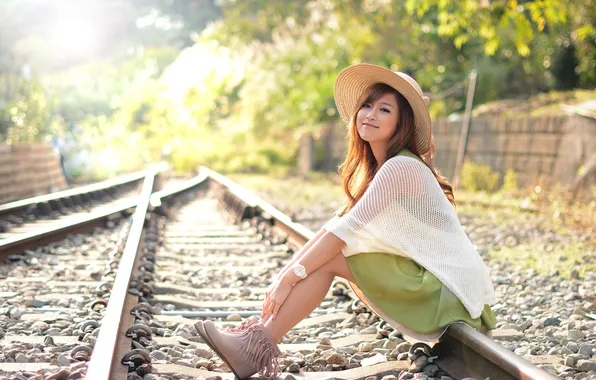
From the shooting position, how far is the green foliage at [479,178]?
32.9 ft

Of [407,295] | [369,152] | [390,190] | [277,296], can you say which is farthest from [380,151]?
[277,296]

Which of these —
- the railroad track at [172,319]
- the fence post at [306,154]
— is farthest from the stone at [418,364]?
the fence post at [306,154]

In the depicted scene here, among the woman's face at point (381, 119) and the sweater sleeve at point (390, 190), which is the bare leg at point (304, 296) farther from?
the woman's face at point (381, 119)

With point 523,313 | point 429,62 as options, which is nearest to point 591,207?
point 523,313

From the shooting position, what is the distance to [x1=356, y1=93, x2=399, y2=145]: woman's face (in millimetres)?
2709

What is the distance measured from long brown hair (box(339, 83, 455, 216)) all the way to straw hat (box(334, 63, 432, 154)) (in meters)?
0.03

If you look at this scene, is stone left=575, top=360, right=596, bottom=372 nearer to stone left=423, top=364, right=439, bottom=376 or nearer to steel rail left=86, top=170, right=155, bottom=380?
stone left=423, top=364, right=439, bottom=376

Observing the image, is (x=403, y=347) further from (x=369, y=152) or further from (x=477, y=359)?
(x=369, y=152)

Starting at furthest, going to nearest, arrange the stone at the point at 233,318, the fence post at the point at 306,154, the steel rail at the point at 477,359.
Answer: the fence post at the point at 306,154 → the stone at the point at 233,318 → the steel rail at the point at 477,359

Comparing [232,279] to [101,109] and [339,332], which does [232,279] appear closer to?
[339,332]

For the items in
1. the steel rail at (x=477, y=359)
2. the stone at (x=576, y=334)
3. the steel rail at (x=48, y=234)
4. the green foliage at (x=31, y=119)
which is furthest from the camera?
the green foliage at (x=31, y=119)

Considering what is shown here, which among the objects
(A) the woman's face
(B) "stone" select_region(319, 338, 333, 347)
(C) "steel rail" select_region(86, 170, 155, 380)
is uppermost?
(A) the woman's face

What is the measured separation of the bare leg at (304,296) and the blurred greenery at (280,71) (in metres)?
5.10

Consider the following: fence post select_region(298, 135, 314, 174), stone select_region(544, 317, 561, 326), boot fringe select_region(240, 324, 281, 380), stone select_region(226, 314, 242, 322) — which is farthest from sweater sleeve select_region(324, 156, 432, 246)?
fence post select_region(298, 135, 314, 174)
